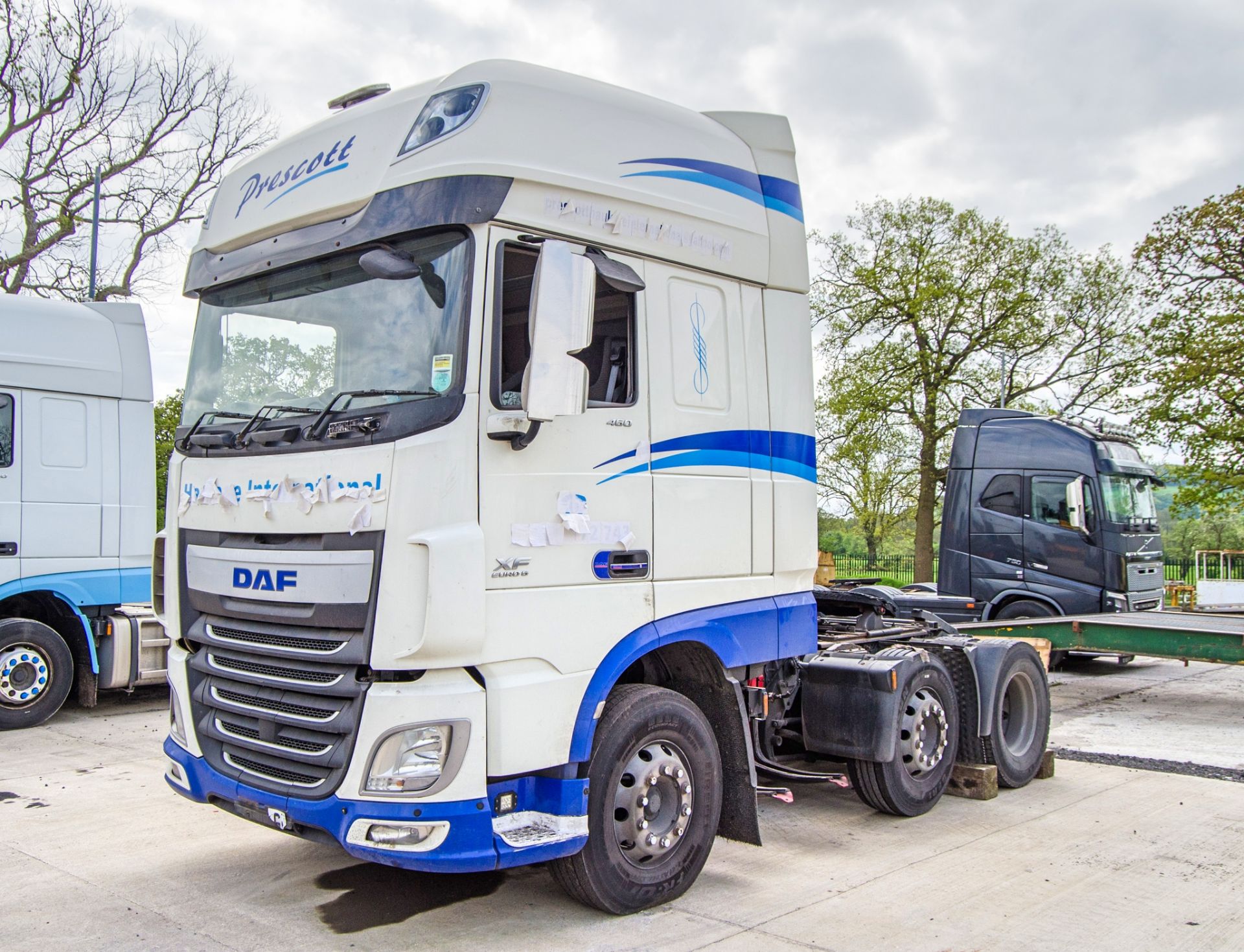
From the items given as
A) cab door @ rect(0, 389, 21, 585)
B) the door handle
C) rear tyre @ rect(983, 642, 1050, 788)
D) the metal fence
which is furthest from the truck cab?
the metal fence

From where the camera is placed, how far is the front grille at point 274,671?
13.4 ft

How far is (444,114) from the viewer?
435 cm

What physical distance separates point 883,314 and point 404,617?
84.6ft

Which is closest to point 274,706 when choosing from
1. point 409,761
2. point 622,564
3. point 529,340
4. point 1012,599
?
point 409,761

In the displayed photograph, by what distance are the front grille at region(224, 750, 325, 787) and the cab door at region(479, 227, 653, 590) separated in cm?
106

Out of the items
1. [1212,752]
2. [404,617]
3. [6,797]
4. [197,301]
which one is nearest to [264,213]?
[197,301]

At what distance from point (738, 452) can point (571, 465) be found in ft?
3.60

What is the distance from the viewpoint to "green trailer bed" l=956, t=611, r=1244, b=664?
9305 millimetres

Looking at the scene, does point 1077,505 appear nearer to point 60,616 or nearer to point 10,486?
point 60,616

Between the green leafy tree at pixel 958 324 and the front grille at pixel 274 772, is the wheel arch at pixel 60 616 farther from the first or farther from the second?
the green leafy tree at pixel 958 324

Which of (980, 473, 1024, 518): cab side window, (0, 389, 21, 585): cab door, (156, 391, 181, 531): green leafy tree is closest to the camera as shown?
(0, 389, 21, 585): cab door

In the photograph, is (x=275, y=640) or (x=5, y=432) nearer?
(x=275, y=640)

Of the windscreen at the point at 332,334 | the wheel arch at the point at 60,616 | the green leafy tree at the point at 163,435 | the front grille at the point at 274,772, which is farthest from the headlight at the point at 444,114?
the green leafy tree at the point at 163,435

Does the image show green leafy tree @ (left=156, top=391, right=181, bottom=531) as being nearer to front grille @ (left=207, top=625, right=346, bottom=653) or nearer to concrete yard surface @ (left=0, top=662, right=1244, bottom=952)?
concrete yard surface @ (left=0, top=662, right=1244, bottom=952)
